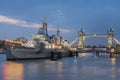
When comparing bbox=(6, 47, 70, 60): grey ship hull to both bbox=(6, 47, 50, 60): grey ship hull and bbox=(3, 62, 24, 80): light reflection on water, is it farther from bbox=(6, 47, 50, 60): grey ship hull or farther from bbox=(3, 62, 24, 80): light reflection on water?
bbox=(3, 62, 24, 80): light reflection on water

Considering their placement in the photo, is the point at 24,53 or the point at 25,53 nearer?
the point at 24,53

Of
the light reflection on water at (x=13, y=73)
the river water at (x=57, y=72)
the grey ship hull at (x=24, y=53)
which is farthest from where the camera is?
the grey ship hull at (x=24, y=53)

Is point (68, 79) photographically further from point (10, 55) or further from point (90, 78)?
point (10, 55)

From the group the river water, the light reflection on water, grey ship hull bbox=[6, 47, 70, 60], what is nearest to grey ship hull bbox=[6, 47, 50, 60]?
grey ship hull bbox=[6, 47, 70, 60]

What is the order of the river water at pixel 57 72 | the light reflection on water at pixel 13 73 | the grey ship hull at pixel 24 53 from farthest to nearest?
the grey ship hull at pixel 24 53, the river water at pixel 57 72, the light reflection on water at pixel 13 73

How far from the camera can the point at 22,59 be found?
12194 cm

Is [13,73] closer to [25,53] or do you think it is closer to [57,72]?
[57,72]

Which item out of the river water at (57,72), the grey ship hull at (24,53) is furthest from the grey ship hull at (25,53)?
the river water at (57,72)

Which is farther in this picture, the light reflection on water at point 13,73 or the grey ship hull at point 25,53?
the grey ship hull at point 25,53

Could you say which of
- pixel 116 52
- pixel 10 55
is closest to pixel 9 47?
pixel 10 55

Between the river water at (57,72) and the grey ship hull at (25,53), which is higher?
the grey ship hull at (25,53)

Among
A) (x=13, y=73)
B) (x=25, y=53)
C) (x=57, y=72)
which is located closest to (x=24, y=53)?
(x=25, y=53)

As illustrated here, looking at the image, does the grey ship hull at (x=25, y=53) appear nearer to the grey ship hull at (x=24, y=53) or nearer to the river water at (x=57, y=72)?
the grey ship hull at (x=24, y=53)

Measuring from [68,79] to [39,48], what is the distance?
253 feet
